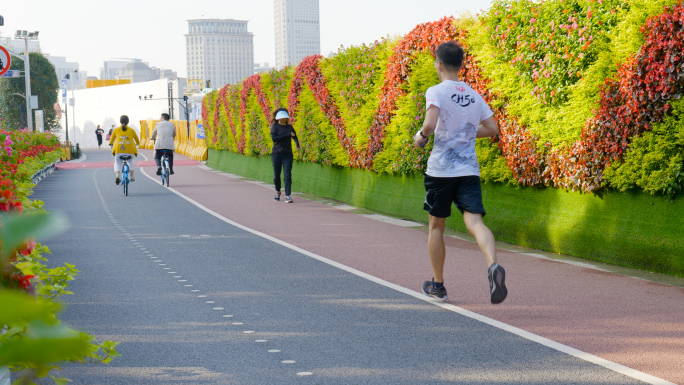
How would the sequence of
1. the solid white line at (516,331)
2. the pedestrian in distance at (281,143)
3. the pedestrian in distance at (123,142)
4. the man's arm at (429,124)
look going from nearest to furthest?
the solid white line at (516,331) < the man's arm at (429,124) < the pedestrian in distance at (281,143) < the pedestrian in distance at (123,142)

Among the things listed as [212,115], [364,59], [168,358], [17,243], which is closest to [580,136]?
[168,358]

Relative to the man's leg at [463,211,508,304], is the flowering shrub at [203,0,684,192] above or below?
above

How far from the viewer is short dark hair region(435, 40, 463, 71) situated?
20.0 feet

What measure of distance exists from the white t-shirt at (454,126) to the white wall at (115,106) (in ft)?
264

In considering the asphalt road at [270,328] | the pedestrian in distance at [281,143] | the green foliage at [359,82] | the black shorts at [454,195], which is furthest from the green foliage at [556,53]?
the pedestrian in distance at [281,143]

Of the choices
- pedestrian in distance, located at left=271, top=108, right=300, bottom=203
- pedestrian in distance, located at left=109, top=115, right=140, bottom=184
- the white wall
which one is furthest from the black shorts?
the white wall

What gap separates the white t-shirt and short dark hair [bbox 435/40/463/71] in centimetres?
13

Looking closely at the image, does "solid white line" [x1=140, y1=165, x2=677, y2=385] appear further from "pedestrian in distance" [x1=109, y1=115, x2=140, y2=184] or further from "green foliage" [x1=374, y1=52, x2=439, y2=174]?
"pedestrian in distance" [x1=109, y1=115, x2=140, y2=184]

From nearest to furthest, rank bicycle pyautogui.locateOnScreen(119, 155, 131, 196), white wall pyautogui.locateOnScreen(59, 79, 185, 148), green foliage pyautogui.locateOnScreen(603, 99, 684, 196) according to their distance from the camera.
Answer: green foliage pyautogui.locateOnScreen(603, 99, 684, 196)
bicycle pyautogui.locateOnScreen(119, 155, 131, 196)
white wall pyautogui.locateOnScreen(59, 79, 185, 148)

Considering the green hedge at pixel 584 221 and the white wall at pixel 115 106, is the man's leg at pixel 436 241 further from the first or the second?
the white wall at pixel 115 106

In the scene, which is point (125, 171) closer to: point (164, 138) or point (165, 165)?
point (165, 165)

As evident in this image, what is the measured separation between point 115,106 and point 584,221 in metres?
93.9

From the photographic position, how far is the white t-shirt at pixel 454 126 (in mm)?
6090

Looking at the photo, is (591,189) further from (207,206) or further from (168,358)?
(207,206)
